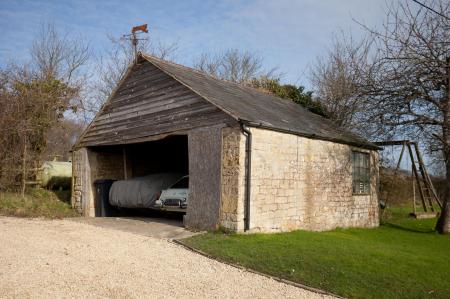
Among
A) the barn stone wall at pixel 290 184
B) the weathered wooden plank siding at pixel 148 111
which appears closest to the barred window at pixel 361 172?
the barn stone wall at pixel 290 184

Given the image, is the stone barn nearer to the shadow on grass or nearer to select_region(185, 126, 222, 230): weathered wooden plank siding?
select_region(185, 126, 222, 230): weathered wooden plank siding

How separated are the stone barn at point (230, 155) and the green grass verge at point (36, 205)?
2.46ft

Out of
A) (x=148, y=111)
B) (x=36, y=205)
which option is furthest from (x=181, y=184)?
(x=36, y=205)

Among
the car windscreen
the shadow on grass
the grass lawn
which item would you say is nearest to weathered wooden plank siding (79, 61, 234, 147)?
the car windscreen

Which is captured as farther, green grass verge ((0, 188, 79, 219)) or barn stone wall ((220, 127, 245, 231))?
green grass verge ((0, 188, 79, 219))

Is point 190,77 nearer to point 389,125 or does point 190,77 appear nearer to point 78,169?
point 78,169

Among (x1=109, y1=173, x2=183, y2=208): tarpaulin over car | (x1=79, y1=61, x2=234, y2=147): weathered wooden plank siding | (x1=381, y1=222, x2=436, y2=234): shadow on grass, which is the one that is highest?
(x1=79, y1=61, x2=234, y2=147): weathered wooden plank siding

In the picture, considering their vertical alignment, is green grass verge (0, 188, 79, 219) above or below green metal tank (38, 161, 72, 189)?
below

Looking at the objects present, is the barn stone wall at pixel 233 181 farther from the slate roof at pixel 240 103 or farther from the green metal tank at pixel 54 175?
the green metal tank at pixel 54 175

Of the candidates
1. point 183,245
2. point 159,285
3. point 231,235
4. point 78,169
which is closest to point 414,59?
point 231,235

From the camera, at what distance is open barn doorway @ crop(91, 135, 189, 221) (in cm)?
1391

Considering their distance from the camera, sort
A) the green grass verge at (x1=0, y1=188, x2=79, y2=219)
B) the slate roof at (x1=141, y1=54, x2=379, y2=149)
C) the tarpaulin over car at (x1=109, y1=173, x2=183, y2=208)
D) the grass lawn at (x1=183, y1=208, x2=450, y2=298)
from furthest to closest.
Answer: the green grass verge at (x1=0, y1=188, x2=79, y2=219)
the tarpaulin over car at (x1=109, y1=173, x2=183, y2=208)
the slate roof at (x1=141, y1=54, x2=379, y2=149)
the grass lawn at (x1=183, y1=208, x2=450, y2=298)

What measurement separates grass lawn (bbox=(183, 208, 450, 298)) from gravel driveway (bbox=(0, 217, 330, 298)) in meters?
0.48

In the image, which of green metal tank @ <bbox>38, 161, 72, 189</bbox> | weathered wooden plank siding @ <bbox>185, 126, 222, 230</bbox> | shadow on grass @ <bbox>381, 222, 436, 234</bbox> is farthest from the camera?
green metal tank @ <bbox>38, 161, 72, 189</bbox>
